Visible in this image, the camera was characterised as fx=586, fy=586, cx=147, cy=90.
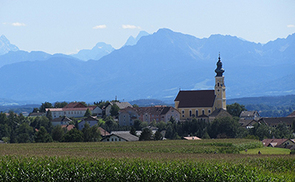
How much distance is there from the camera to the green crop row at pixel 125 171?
3846cm

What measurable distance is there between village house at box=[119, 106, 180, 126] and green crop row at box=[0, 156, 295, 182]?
337 ft

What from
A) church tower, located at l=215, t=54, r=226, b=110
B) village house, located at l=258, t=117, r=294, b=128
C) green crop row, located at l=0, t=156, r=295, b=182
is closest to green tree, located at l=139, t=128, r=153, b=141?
church tower, located at l=215, t=54, r=226, b=110

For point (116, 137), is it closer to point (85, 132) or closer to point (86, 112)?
point (85, 132)

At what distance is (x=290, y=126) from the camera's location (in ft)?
496

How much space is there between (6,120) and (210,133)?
49308mm

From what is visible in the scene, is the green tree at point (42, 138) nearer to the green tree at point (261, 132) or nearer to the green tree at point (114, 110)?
the green tree at point (261, 132)

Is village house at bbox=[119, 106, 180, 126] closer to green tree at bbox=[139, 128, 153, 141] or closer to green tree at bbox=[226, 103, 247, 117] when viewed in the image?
green tree at bbox=[226, 103, 247, 117]

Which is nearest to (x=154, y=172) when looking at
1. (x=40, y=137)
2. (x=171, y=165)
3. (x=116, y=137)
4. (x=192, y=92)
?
(x=171, y=165)

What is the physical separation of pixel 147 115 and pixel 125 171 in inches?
4272

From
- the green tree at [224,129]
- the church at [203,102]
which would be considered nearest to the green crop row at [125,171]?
the green tree at [224,129]

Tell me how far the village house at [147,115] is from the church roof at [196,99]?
4720mm

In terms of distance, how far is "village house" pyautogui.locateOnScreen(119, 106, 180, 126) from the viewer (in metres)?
145

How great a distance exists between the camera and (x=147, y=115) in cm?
14825

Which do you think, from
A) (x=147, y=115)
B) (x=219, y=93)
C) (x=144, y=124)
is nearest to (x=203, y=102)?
(x=219, y=93)
